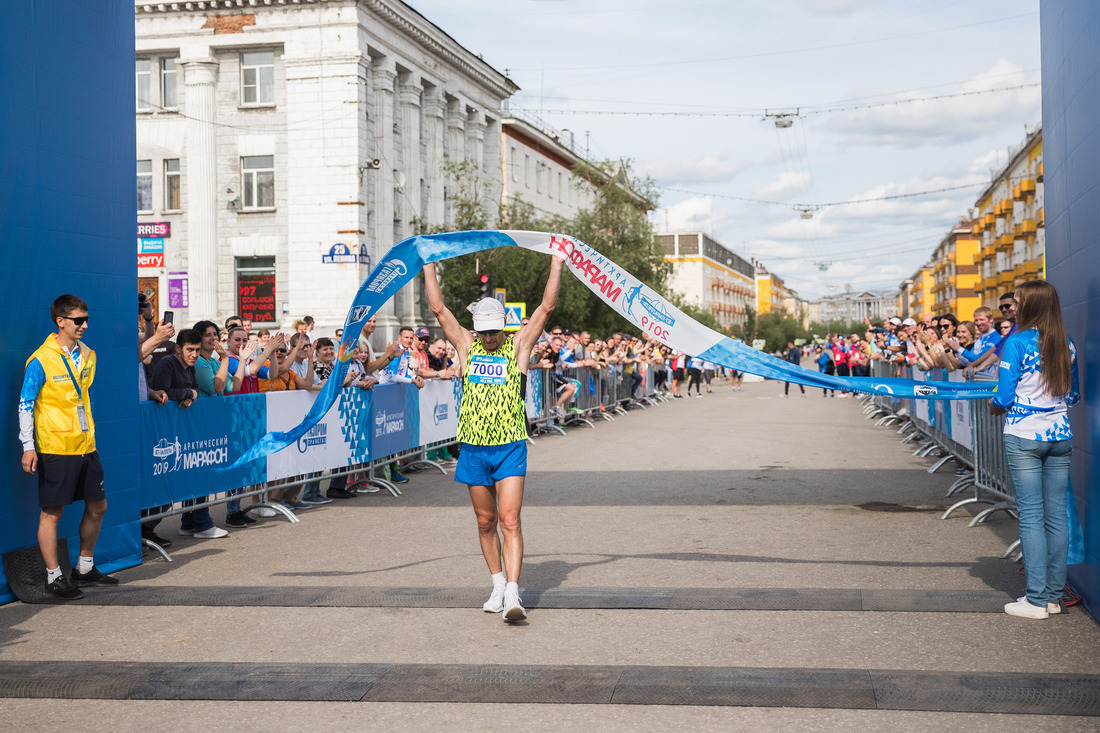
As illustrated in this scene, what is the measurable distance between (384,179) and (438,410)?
2588 centimetres

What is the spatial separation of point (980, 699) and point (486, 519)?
3067 millimetres

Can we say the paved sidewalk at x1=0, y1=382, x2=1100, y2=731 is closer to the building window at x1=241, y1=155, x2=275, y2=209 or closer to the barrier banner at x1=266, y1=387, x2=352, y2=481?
the barrier banner at x1=266, y1=387, x2=352, y2=481

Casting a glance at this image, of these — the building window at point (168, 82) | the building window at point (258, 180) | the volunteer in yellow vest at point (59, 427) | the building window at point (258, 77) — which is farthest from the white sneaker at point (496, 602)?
the building window at point (168, 82)

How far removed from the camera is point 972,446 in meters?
11.6

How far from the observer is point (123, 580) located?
8.14m

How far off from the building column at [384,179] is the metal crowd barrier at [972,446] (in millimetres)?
23279

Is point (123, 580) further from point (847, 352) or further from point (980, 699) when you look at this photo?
point (847, 352)

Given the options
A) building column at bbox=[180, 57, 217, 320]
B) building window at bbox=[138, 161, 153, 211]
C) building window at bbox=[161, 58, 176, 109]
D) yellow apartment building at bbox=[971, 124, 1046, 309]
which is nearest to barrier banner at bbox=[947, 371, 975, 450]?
building column at bbox=[180, 57, 217, 320]

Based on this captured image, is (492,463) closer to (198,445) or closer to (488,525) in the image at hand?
(488,525)

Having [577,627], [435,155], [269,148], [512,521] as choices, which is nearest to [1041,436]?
[577,627]

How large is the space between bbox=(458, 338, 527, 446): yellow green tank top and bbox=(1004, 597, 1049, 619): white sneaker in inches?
123

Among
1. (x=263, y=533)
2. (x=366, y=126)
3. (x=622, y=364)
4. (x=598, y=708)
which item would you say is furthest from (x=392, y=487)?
(x=366, y=126)

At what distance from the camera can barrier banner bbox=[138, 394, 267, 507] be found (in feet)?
29.8

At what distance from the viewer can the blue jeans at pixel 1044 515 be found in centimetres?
648
